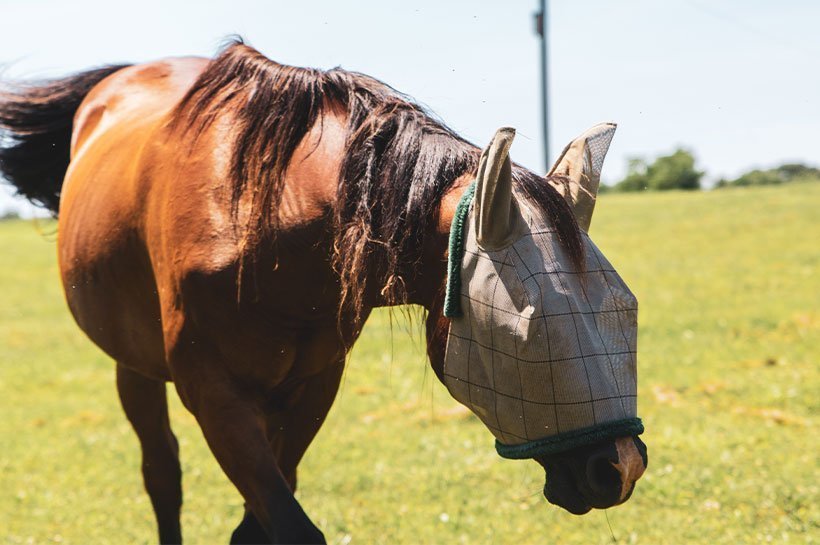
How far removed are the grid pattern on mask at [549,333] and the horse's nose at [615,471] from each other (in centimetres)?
8

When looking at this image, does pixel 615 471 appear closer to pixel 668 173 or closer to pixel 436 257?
pixel 436 257

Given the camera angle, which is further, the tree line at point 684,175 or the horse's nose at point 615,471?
the tree line at point 684,175

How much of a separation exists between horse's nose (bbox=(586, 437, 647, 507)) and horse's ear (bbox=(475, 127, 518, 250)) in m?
0.58

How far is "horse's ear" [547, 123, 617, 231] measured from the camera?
8.93 ft

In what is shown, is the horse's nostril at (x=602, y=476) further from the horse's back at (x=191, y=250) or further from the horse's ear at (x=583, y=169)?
the horse's back at (x=191, y=250)

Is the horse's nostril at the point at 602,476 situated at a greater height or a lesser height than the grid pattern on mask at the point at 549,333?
lesser

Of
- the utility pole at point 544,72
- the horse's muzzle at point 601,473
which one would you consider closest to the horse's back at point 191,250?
the horse's muzzle at point 601,473

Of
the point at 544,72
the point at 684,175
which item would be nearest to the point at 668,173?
the point at 684,175

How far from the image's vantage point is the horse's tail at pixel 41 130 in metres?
5.43

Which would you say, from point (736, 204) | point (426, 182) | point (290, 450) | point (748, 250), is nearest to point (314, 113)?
point (426, 182)

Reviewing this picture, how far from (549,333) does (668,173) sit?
106 feet

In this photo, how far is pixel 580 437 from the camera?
94.3 inches

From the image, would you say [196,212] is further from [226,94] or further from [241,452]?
[241,452]

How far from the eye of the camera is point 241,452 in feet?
9.83
